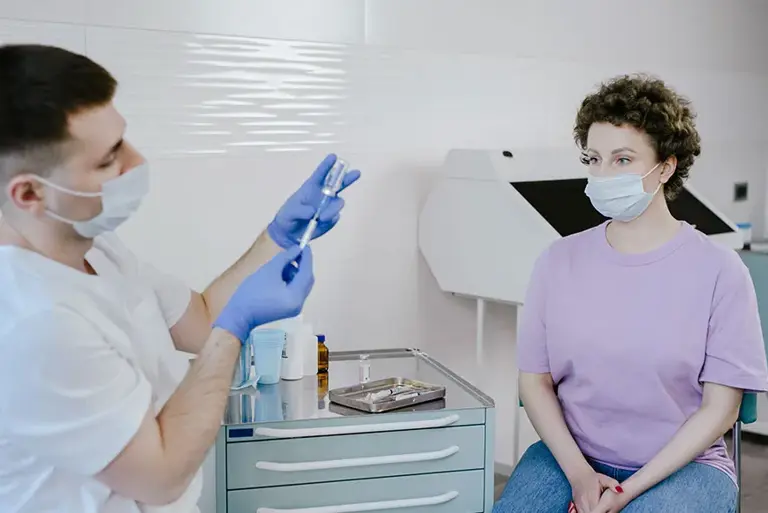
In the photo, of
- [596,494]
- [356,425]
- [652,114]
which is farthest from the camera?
[356,425]

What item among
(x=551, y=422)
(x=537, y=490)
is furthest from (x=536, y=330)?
(x=537, y=490)

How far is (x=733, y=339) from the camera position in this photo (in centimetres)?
176

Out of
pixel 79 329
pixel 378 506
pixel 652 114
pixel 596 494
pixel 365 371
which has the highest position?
pixel 652 114

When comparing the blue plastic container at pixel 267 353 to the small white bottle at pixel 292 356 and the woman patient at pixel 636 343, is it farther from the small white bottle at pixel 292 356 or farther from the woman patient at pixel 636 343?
the woman patient at pixel 636 343

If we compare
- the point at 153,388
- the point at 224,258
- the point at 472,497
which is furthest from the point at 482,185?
the point at 153,388

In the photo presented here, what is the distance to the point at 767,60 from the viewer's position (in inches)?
154

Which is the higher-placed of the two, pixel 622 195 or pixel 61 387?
pixel 622 195

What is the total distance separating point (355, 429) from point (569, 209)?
1040 millimetres

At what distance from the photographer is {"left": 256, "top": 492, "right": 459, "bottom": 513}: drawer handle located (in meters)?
1.91

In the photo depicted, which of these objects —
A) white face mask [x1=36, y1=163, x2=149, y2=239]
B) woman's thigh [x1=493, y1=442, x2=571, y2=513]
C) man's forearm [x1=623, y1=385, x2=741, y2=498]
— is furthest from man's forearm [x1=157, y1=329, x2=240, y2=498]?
man's forearm [x1=623, y1=385, x2=741, y2=498]

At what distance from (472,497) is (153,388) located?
0.94 metres

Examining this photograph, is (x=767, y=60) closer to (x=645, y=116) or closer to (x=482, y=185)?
(x=482, y=185)

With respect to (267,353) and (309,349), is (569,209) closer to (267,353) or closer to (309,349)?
(309,349)

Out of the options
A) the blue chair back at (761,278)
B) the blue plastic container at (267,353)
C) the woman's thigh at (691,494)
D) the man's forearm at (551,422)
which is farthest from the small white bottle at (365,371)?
the blue chair back at (761,278)
